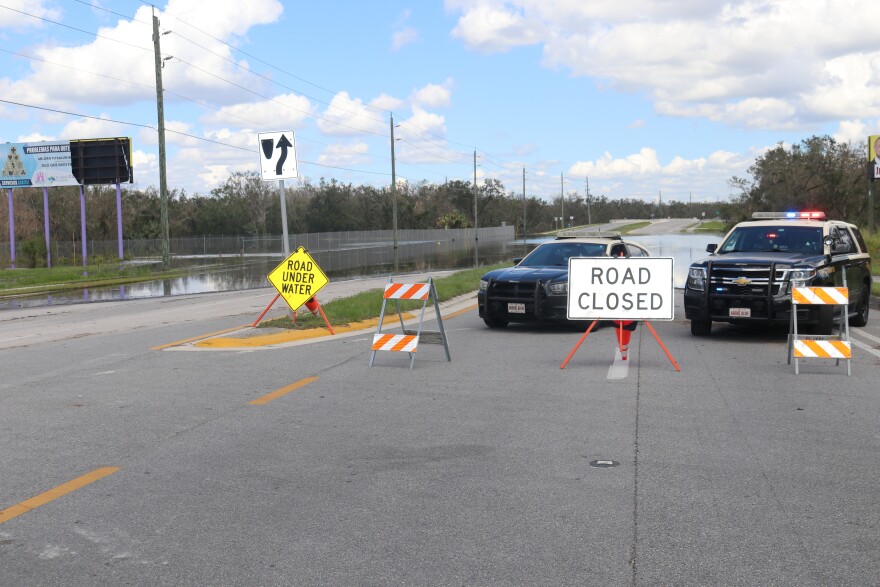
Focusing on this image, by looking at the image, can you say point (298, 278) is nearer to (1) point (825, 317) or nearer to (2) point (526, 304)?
(2) point (526, 304)

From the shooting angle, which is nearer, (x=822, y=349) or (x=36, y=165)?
(x=822, y=349)

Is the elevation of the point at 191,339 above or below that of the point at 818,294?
Answer: below

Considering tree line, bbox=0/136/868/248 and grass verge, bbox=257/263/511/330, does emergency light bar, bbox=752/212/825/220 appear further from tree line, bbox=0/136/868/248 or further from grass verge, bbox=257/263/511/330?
tree line, bbox=0/136/868/248

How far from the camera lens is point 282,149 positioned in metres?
15.2

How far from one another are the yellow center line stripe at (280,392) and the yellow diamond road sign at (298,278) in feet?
15.3

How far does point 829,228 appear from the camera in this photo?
1504 cm

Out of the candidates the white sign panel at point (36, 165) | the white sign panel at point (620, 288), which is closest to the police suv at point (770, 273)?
the white sign panel at point (620, 288)

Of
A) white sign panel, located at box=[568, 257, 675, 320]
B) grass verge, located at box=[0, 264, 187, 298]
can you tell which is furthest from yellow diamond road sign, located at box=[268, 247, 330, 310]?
grass verge, located at box=[0, 264, 187, 298]

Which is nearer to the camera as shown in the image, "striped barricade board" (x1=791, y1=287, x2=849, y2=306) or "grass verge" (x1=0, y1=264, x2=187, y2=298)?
"striped barricade board" (x1=791, y1=287, x2=849, y2=306)

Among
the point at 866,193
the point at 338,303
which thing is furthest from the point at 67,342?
the point at 866,193

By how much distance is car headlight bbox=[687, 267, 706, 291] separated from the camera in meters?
13.9

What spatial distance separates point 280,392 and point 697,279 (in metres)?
7.29

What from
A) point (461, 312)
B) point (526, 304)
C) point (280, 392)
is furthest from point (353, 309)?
point (280, 392)

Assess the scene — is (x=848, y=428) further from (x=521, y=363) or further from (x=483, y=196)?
(x=483, y=196)
